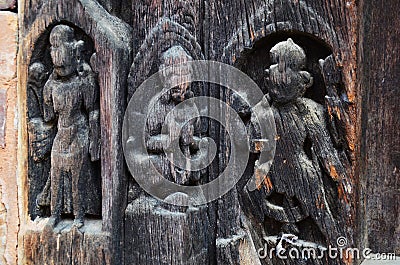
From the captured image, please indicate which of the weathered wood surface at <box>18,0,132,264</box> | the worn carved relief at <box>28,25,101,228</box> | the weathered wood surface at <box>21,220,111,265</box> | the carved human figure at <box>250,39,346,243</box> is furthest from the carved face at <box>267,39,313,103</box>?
the weathered wood surface at <box>21,220,111,265</box>

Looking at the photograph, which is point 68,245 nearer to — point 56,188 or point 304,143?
point 56,188

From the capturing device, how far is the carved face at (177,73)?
1.70 meters

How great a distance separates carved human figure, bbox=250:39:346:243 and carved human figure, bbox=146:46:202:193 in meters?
0.26

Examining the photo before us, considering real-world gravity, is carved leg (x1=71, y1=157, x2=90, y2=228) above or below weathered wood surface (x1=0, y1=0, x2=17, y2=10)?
below

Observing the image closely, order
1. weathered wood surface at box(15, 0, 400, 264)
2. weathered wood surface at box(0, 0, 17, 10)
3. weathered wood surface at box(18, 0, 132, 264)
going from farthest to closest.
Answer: weathered wood surface at box(0, 0, 17, 10) < weathered wood surface at box(18, 0, 132, 264) < weathered wood surface at box(15, 0, 400, 264)

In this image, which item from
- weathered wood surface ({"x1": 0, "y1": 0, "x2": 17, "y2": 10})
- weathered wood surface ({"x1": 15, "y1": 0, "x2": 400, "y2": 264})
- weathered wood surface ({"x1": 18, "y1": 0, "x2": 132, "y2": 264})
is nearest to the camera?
weathered wood surface ({"x1": 15, "y1": 0, "x2": 400, "y2": 264})

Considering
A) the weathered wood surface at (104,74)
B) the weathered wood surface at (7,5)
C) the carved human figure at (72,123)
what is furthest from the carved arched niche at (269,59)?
the weathered wood surface at (7,5)

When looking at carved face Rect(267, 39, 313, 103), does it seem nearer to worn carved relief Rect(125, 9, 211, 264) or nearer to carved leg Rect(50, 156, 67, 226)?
worn carved relief Rect(125, 9, 211, 264)

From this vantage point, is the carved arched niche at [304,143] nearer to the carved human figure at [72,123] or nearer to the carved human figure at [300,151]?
the carved human figure at [300,151]

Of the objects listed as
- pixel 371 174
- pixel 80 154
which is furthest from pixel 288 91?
pixel 80 154

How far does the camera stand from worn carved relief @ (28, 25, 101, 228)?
69.6 inches

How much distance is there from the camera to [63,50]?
1756 millimetres

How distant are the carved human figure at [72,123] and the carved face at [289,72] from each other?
1.94 feet

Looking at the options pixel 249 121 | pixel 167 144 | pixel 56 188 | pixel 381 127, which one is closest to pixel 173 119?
pixel 167 144
